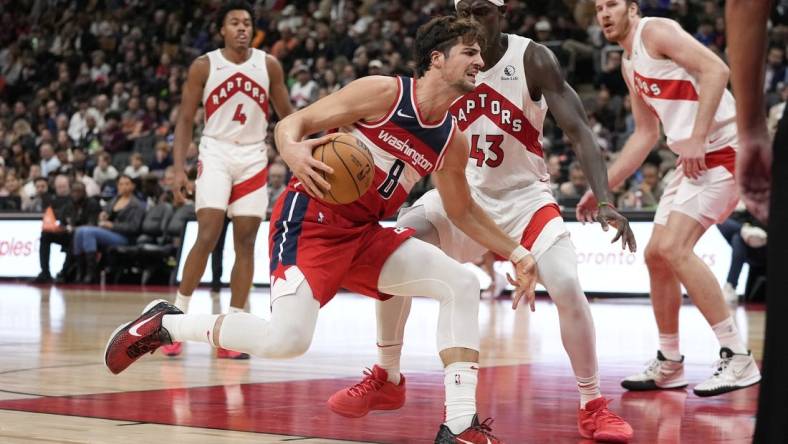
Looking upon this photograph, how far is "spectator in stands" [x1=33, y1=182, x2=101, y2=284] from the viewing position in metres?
15.7

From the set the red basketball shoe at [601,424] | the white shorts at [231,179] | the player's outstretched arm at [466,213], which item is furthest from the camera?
the white shorts at [231,179]

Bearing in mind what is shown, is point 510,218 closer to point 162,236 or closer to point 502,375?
point 502,375

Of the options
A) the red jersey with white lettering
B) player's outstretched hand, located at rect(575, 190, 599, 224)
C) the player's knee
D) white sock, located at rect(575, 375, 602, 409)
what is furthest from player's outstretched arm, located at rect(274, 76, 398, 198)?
player's outstretched hand, located at rect(575, 190, 599, 224)

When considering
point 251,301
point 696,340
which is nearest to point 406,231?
point 696,340

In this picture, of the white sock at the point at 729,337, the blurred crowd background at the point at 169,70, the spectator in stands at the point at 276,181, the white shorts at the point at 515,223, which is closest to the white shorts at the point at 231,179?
the white shorts at the point at 515,223

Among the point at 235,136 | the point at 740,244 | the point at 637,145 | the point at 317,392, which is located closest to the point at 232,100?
the point at 235,136

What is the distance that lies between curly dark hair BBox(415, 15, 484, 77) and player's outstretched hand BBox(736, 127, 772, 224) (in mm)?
2075

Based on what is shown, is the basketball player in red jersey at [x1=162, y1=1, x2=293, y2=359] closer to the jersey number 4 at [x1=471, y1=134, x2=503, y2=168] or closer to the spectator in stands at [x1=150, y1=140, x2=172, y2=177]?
the jersey number 4 at [x1=471, y1=134, x2=503, y2=168]

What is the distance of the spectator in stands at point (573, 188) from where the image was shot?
1305 cm

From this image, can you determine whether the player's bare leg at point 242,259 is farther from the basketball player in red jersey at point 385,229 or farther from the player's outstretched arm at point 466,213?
the player's outstretched arm at point 466,213

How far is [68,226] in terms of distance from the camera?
15.9 meters

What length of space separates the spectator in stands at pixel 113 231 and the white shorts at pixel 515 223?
436 inches

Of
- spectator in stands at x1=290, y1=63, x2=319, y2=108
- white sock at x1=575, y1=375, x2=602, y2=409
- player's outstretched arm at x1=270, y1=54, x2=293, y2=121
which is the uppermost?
spectator in stands at x1=290, y1=63, x2=319, y2=108

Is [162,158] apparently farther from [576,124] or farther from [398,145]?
[398,145]
